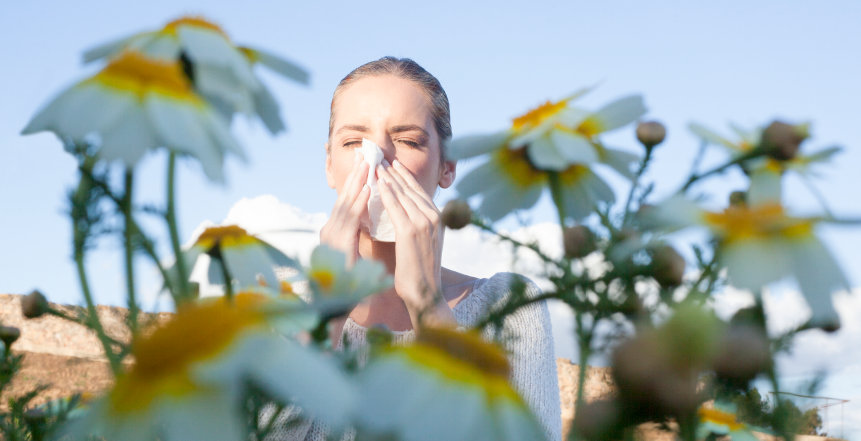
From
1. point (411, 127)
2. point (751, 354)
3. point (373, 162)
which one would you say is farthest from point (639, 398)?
point (411, 127)

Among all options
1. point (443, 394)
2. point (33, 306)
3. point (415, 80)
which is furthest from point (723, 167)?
point (415, 80)

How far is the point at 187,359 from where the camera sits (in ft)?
0.50

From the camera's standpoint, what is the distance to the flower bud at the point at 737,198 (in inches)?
8.5

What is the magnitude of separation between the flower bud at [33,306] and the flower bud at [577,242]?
322mm

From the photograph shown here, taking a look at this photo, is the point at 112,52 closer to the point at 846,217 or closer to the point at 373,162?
the point at 846,217

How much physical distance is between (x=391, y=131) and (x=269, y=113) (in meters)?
0.93

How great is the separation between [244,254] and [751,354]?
0.69 ft

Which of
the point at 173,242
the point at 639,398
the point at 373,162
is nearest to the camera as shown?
the point at 639,398

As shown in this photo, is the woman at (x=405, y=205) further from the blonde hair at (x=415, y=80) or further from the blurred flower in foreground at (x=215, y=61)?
the blurred flower in foreground at (x=215, y=61)

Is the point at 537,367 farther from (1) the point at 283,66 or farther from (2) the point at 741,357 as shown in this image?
A: (2) the point at 741,357

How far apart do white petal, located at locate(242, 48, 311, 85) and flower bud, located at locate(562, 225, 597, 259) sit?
6.3 inches

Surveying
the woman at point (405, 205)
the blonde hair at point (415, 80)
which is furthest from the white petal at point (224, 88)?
the blonde hair at point (415, 80)

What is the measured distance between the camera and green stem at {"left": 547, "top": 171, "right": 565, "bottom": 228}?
0.23 meters

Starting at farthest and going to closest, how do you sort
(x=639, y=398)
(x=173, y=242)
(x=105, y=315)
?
1. (x=105, y=315)
2. (x=173, y=242)
3. (x=639, y=398)
